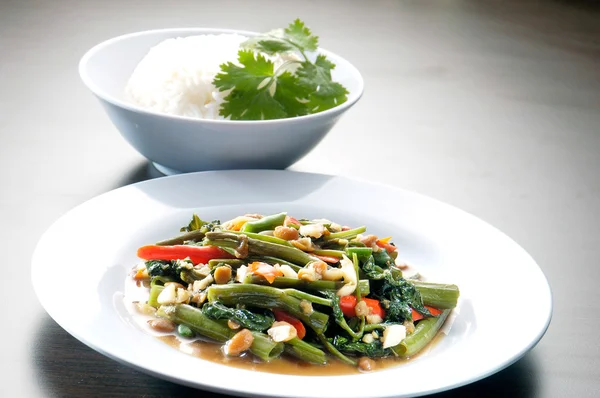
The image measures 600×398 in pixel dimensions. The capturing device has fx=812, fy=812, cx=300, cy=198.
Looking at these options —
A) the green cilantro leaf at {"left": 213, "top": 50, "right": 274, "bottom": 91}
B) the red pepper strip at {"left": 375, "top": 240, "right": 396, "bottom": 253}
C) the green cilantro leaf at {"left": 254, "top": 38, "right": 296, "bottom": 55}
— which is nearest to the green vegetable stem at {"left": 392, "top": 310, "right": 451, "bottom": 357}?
the red pepper strip at {"left": 375, "top": 240, "right": 396, "bottom": 253}

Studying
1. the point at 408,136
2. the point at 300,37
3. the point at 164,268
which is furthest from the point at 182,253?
the point at 408,136

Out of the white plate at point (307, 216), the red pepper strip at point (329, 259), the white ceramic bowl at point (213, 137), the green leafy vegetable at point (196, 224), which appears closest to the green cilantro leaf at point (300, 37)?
the white ceramic bowl at point (213, 137)

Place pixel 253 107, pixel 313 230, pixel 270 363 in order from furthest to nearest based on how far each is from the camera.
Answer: pixel 253 107 → pixel 313 230 → pixel 270 363

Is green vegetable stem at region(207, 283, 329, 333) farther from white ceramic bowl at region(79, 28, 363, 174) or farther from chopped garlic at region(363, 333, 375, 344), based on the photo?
white ceramic bowl at region(79, 28, 363, 174)

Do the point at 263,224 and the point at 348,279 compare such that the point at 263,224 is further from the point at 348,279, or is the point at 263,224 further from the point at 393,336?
the point at 393,336

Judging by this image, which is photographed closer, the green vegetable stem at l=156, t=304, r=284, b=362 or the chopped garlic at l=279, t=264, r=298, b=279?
the green vegetable stem at l=156, t=304, r=284, b=362

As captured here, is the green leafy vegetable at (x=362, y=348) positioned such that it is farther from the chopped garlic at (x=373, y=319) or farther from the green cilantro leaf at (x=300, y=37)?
the green cilantro leaf at (x=300, y=37)

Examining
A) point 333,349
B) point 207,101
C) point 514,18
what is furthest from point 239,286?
point 514,18
